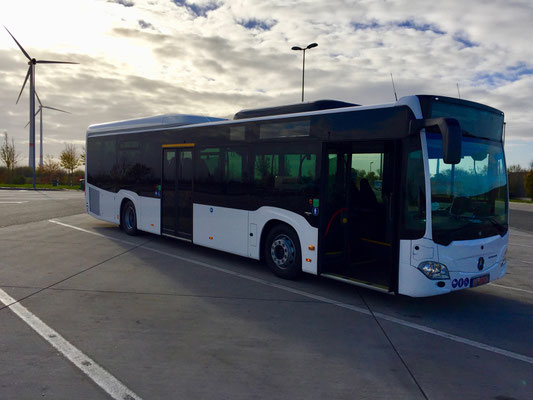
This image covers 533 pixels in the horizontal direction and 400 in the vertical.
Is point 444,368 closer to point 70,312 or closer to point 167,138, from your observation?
point 70,312

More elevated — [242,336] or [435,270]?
[435,270]

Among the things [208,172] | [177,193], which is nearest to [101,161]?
[177,193]

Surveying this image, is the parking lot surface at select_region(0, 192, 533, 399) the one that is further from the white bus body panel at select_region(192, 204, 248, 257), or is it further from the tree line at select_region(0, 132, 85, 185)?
the tree line at select_region(0, 132, 85, 185)

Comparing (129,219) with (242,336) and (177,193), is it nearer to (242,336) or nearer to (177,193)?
(177,193)

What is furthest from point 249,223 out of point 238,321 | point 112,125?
point 112,125

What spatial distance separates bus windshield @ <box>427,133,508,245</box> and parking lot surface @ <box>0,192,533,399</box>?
3.95 feet

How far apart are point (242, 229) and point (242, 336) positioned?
11.8 feet

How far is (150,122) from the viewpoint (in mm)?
11336

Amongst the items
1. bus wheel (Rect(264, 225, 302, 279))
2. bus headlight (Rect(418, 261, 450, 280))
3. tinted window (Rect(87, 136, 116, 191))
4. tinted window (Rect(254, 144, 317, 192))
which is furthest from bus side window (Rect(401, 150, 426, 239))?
tinted window (Rect(87, 136, 116, 191))

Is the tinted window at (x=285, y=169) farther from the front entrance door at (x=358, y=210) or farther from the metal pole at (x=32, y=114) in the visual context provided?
the metal pole at (x=32, y=114)

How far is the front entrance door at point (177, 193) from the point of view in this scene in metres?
9.95

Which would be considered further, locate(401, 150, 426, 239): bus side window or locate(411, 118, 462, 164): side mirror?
locate(401, 150, 426, 239): bus side window

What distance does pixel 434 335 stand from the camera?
5336 millimetres

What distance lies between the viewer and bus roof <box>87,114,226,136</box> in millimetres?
10383
